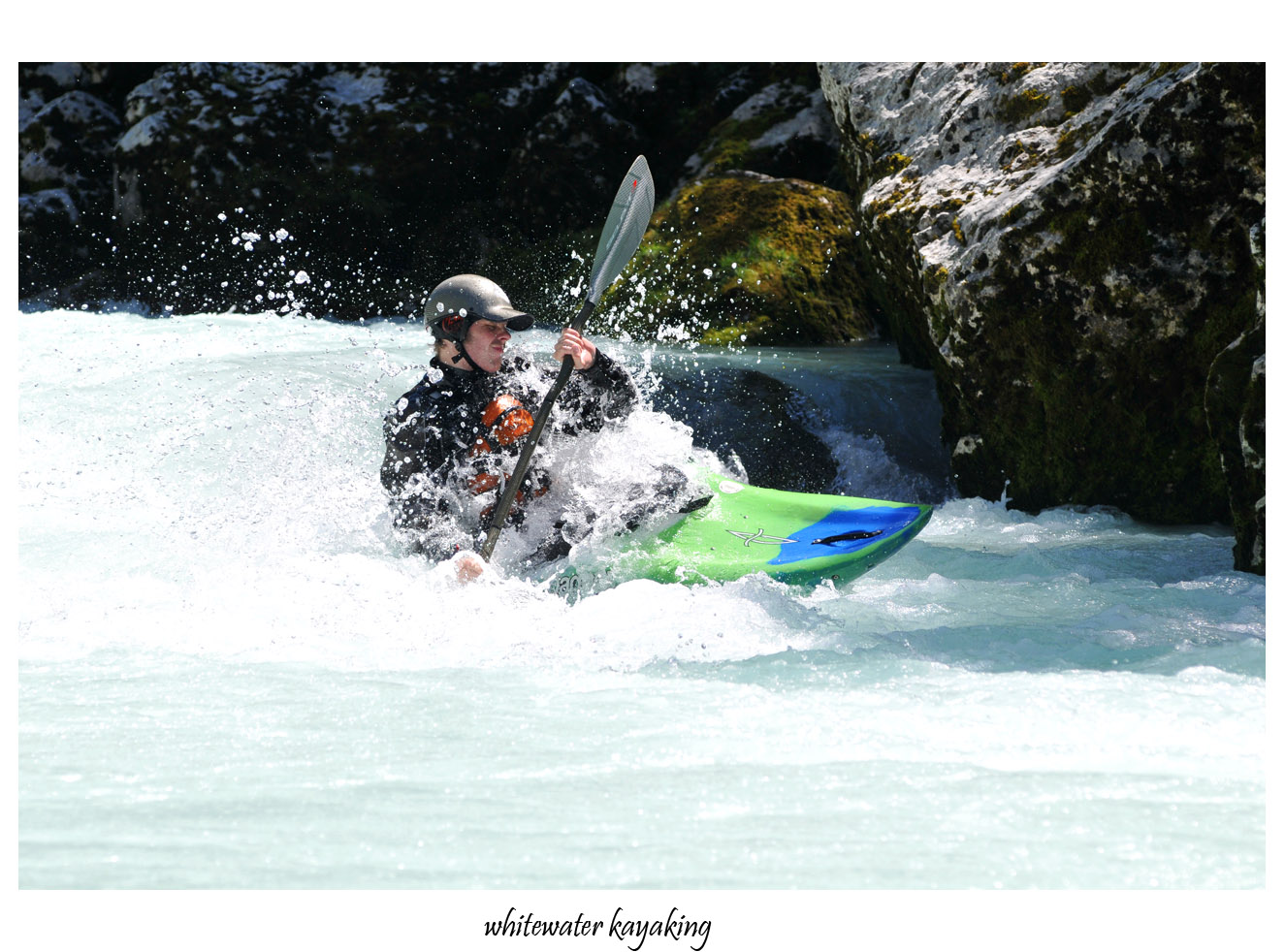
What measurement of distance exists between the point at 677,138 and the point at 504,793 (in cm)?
1003

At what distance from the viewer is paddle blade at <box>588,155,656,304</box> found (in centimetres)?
470

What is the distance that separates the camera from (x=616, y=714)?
9.19 feet

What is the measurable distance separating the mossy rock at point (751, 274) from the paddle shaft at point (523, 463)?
401 centimetres

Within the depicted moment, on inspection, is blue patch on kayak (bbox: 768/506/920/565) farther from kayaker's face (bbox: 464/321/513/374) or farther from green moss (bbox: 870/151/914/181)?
green moss (bbox: 870/151/914/181)

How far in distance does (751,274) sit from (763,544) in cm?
434

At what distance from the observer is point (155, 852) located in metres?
2.09

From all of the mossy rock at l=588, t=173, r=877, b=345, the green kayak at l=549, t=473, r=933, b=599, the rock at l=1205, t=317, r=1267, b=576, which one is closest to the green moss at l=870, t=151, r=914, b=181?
the mossy rock at l=588, t=173, r=877, b=345

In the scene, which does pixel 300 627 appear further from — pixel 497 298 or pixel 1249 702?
pixel 1249 702

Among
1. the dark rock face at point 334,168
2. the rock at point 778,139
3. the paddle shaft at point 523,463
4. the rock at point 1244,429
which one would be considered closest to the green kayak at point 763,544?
the paddle shaft at point 523,463

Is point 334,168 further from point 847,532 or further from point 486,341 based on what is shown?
point 847,532

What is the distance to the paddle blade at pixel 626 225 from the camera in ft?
15.4

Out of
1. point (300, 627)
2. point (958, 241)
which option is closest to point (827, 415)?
point (958, 241)

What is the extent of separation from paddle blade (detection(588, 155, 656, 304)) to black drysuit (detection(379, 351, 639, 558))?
25.1 inches

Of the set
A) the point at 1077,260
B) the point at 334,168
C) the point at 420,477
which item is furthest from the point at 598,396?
the point at 334,168
